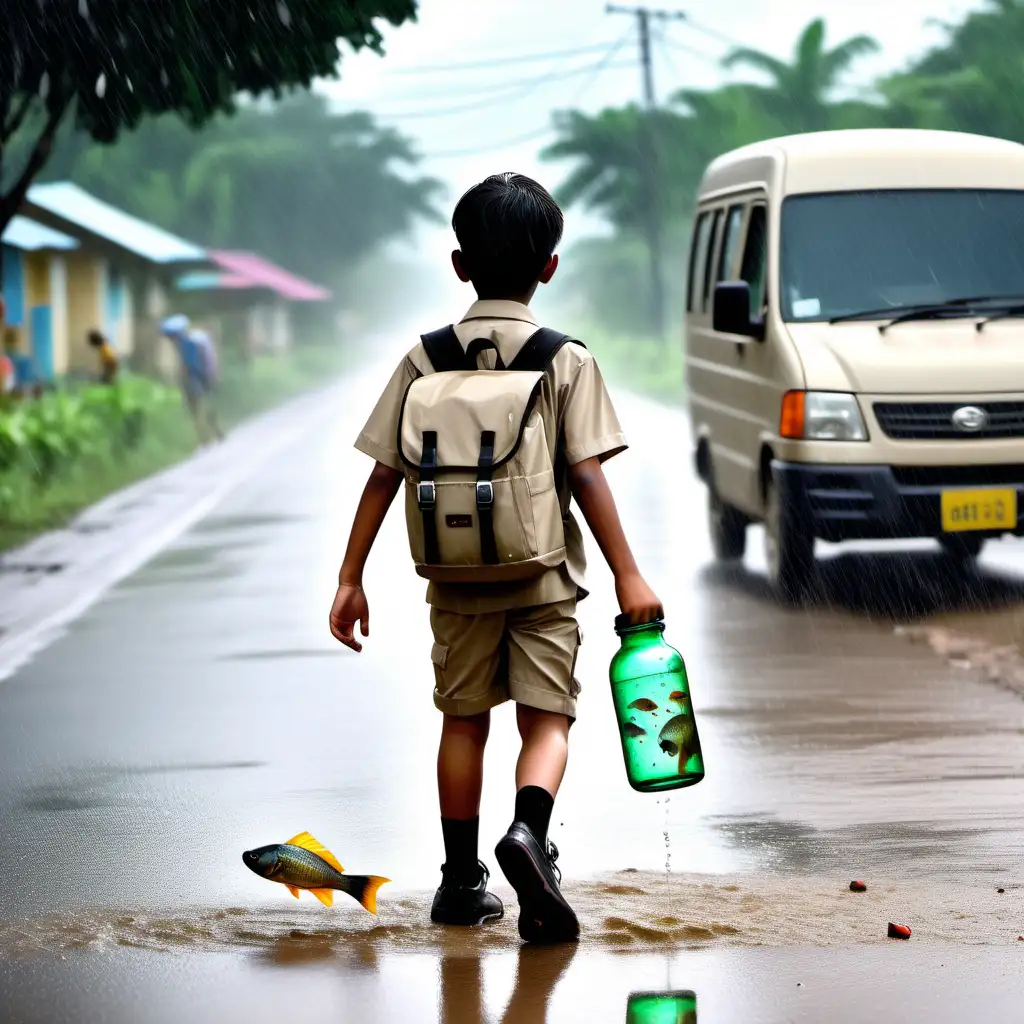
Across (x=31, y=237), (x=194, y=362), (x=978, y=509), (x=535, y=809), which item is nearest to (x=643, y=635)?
(x=535, y=809)

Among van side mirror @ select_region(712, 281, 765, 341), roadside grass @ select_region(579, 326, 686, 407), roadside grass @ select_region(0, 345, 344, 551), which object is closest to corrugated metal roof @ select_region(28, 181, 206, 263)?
roadside grass @ select_region(0, 345, 344, 551)

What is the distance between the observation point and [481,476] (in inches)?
190

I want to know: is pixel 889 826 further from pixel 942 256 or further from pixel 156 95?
pixel 156 95

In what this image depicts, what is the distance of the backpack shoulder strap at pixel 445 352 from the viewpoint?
5043mm

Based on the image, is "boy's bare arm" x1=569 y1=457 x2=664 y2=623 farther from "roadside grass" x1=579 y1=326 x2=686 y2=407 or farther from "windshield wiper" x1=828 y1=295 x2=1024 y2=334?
"roadside grass" x1=579 y1=326 x2=686 y2=407

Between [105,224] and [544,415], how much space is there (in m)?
42.8

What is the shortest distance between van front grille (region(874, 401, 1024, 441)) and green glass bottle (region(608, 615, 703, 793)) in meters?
5.88

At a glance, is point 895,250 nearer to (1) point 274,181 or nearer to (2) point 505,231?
(2) point 505,231

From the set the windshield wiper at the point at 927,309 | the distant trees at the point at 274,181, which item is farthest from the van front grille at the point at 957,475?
the distant trees at the point at 274,181

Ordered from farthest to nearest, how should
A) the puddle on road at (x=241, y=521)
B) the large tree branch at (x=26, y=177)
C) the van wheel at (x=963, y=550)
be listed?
1. the puddle on road at (x=241, y=521)
2. the large tree branch at (x=26, y=177)
3. the van wheel at (x=963, y=550)

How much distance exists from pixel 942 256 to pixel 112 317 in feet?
129

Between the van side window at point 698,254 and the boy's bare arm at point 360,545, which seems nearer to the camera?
the boy's bare arm at point 360,545

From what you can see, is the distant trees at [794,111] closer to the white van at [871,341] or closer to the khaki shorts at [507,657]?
the white van at [871,341]

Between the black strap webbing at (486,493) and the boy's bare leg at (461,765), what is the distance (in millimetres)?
539
